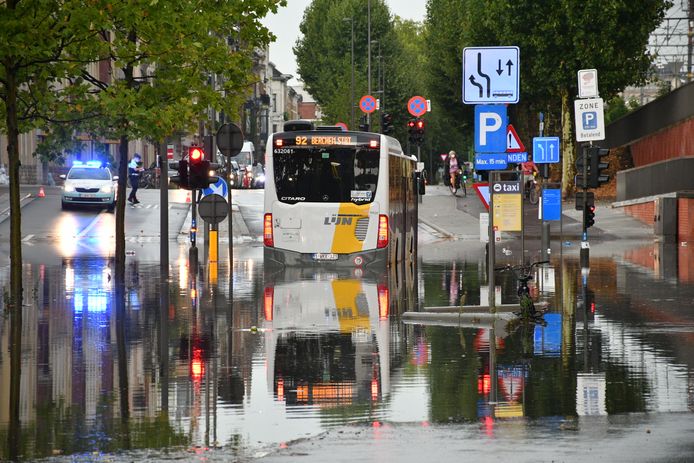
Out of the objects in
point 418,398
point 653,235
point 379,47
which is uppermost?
point 379,47

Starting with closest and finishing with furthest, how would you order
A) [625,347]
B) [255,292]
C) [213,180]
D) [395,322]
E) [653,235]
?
1. [625,347]
2. [395,322]
3. [255,292]
4. [213,180]
5. [653,235]

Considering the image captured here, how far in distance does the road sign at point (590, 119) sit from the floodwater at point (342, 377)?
20.1 feet

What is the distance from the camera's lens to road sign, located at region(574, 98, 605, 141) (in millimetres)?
28781

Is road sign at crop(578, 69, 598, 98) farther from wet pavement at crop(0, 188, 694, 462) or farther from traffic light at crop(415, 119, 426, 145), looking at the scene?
traffic light at crop(415, 119, 426, 145)


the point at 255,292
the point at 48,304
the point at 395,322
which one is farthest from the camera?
the point at 255,292

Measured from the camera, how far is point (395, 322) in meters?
17.8

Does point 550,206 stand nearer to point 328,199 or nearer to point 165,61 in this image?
point 328,199

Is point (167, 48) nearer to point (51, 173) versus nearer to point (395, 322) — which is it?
point (395, 322)

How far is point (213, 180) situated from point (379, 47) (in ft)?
287

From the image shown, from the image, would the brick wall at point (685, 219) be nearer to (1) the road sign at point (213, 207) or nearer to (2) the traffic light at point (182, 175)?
(1) the road sign at point (213, 207)

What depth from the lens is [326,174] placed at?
28.9 metres

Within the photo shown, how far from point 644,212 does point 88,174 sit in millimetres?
19469

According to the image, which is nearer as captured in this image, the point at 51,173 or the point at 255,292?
the point at 255,292

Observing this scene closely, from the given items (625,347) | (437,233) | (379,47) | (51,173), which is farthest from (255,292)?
(379,47)
